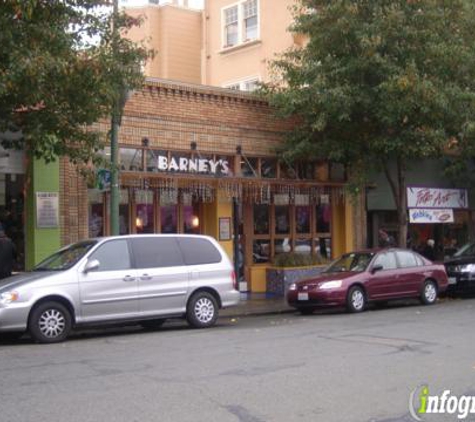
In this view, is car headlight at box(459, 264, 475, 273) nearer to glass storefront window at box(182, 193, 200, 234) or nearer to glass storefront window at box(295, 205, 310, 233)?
glass storefront window at box(295, 205, 310, 233)

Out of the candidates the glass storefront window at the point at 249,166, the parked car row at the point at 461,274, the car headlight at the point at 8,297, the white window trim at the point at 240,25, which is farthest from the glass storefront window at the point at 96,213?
the white window trim at the point at 240,25

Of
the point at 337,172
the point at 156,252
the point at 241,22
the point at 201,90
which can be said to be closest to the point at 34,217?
the point at 156,252

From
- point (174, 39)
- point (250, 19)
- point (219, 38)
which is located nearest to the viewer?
point (250, 19)

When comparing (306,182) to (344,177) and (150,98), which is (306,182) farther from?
(150,98)

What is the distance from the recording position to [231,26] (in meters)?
31.5

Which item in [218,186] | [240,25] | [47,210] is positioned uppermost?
[240,25]

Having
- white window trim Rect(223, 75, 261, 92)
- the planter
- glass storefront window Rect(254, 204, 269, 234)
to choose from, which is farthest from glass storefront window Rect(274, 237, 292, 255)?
white window trim Rect(223, 75, 261, 92)

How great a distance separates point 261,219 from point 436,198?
6.33 metres

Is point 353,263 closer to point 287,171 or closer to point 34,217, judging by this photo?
point 287,171

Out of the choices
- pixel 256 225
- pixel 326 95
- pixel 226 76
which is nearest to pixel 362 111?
pixel 326 95

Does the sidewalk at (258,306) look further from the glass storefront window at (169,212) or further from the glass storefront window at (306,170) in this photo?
the glass storefront window at (306,170)

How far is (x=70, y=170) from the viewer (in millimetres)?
17531

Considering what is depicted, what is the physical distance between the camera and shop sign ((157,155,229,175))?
19.1 meters

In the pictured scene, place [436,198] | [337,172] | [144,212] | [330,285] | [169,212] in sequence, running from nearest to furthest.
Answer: [330,285] → [144,212] → [169,212] → [337,172] → [436,198]
